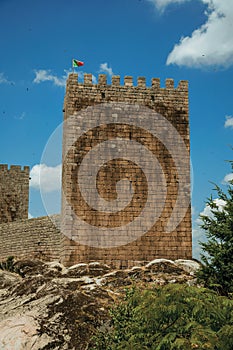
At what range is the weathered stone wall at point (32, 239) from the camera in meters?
22.1

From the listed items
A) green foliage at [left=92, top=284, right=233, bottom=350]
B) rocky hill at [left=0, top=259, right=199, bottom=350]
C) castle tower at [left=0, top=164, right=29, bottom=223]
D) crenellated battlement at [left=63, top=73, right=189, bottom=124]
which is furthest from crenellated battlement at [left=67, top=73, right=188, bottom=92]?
castle tower at [left=0, top=164, right=29, bottom=223]

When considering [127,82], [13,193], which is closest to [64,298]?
[127,82]

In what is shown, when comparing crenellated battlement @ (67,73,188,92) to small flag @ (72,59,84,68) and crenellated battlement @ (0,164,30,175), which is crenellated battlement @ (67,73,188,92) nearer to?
small flag @ (72,59,84,68)

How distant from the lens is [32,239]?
2402 centimetres

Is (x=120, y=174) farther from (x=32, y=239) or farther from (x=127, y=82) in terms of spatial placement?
(x=32, y=239)

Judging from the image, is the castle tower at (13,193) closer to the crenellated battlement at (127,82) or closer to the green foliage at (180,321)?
the crenellated battlement at (127,82)

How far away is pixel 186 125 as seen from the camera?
61.4 feet

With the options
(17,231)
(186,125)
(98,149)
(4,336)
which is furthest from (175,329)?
(17,231)

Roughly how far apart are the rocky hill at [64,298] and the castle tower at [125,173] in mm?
837

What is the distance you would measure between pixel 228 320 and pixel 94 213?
9.45 meters

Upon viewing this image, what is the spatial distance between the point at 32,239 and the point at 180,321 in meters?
16.6

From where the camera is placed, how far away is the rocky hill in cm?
1152

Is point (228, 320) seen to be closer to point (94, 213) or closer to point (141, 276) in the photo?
point (141, 276)

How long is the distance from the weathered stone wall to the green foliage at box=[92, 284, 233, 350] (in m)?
12.6
